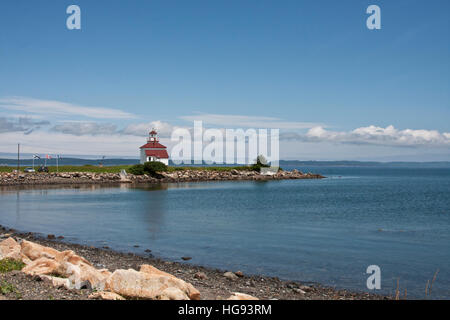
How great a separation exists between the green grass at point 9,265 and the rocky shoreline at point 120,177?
7069 cm

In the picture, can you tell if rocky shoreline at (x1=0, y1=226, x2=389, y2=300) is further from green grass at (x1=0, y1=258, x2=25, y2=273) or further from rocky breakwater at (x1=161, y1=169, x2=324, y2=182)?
rocky breakwater at (x1=161, y1=169, x2=324, y2=182)

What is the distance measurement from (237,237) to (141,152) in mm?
87208

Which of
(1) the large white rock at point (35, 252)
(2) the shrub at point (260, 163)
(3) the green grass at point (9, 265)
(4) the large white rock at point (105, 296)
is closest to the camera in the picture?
(4) the large white rock at point (105, 296)

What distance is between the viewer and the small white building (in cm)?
10615

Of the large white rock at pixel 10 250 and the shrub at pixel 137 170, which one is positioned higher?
the shrub at pixel 137 170

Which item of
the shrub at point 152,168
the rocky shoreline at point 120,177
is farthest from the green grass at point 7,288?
the shrub at point 152,168

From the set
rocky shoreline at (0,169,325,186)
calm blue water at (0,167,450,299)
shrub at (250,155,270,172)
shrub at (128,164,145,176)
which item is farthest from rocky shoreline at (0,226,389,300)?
shrub at (250,155,270,172)

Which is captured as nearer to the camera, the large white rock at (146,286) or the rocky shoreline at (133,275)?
the rocky shoreline at (133,275)

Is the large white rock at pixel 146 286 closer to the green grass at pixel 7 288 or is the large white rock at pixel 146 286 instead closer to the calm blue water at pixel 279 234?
the green grass at pixel 7 288

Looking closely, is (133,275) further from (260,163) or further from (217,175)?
(260,163)

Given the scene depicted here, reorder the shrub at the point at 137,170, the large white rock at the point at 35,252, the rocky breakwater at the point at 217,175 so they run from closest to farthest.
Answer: the large white rock at the point at 35,252
the shrub at the point at 137,170
the rocky breakwater at the point at 217,175

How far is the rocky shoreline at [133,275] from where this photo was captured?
10439mm

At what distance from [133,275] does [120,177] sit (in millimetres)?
80733

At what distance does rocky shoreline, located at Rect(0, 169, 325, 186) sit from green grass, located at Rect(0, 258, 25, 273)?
7069 centimetres
